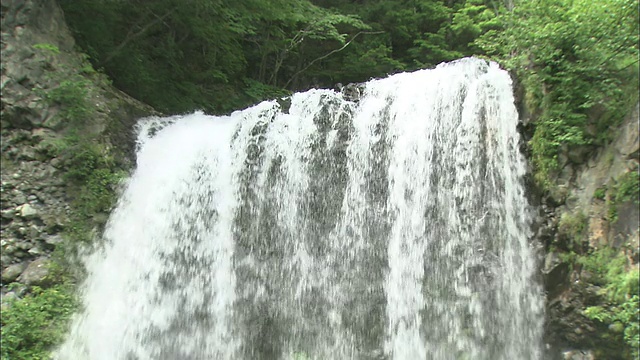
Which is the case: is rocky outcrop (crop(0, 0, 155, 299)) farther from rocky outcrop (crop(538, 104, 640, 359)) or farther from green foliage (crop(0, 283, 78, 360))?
rocky outcrop (crop(538, 104, 640, 359))

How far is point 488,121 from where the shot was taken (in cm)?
561

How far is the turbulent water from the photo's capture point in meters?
5.00

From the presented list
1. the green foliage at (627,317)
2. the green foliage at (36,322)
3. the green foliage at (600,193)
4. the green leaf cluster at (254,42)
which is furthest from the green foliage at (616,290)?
the green foliage at (36,322)

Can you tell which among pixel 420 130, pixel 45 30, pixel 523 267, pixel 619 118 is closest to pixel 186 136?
pixel 45 30

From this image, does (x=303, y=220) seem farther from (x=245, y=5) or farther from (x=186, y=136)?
(x=245, y=5)

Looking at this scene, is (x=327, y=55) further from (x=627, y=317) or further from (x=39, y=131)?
(x=627, y=317)

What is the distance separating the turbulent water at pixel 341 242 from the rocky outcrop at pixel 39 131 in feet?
2.23

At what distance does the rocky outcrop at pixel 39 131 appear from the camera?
543 cm

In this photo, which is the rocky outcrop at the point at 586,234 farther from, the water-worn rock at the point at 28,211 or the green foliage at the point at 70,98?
the green foliage at the point at 70,98

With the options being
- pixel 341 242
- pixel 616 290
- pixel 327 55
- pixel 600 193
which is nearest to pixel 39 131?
pixel 341 242

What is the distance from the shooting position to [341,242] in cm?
564

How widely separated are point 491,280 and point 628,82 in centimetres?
247

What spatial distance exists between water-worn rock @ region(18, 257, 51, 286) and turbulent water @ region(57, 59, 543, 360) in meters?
0.54

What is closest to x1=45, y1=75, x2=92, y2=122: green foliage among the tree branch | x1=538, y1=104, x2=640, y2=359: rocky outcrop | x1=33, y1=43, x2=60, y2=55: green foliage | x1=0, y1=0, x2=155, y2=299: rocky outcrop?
x1=0, y1=0, x2=155, y2=299: rocky outcrop
